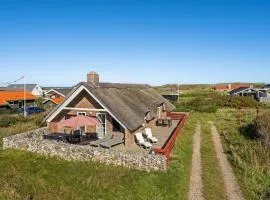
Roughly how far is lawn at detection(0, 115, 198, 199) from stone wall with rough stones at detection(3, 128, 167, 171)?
0.41 metres

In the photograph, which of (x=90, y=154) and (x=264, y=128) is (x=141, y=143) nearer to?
(x=90, y=154)

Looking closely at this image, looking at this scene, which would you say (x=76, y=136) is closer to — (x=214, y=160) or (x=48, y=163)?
(x=48, y=163)

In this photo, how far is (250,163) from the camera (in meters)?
16.2

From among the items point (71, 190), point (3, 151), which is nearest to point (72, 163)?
point (71, 190)

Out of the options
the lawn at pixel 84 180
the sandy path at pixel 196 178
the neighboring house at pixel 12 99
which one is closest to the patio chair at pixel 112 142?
the lawn at pixel 84 180

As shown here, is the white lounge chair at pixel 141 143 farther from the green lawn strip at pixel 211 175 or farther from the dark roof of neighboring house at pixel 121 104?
the green lawn strip at pixel 211 175

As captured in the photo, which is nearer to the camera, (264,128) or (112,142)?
(112,142)

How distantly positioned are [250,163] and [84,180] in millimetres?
9441

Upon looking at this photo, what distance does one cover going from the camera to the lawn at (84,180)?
12.5 metres

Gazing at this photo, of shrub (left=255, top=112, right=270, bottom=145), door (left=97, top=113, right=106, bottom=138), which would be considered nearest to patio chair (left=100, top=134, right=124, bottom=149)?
door (left=97, top=113, right=106, bottom=138)

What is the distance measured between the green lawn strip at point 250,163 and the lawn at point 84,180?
9.08ft

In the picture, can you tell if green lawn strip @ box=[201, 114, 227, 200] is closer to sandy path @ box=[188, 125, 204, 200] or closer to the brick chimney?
sandy path @ box=[188, 125, 204, 200]

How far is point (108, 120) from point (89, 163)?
6.02 metres

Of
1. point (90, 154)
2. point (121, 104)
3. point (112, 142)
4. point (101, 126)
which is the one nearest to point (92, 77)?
point (121, 104)
